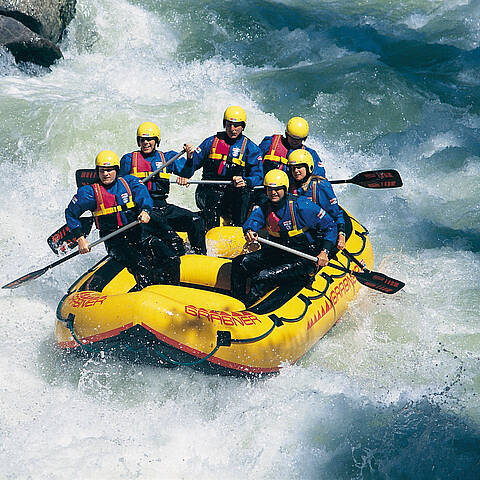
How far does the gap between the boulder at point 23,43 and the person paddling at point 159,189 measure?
6.20 meters

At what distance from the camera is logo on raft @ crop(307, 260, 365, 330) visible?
20.3 ft

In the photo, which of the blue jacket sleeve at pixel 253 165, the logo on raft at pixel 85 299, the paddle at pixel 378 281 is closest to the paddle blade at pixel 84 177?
the logo on raft at pixel 85 299

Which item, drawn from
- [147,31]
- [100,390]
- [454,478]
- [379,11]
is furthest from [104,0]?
[454,478]

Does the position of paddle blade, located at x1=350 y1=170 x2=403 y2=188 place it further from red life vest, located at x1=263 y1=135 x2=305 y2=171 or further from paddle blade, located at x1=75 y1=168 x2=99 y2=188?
paddle blade, located at x1=75 y1=168 x2=99 y2=188

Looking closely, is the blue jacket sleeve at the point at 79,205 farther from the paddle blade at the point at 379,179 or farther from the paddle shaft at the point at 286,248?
the paddle blade at the point at 379,179

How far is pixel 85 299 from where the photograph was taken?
5.92 m

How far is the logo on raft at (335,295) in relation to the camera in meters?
6.18

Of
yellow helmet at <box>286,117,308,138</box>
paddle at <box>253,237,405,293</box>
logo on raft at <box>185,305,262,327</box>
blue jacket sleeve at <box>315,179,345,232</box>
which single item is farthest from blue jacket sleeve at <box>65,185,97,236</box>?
paddle at <box>253,237,405,293</box>

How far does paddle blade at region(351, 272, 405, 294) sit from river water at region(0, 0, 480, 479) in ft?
1.80

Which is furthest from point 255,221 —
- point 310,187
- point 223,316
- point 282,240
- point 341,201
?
point 341,201

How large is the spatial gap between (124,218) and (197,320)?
113cm

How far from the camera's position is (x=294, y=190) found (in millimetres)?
6242

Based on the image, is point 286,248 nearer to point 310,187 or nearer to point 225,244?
point 310,187

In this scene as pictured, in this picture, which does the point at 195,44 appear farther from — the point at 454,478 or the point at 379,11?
the point at 454,478
